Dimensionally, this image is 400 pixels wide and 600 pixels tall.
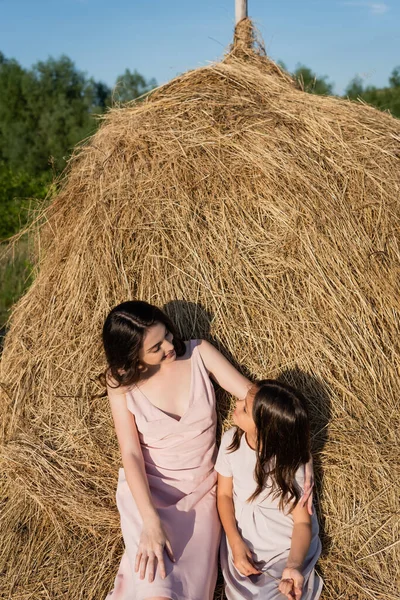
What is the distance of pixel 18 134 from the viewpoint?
22.5m

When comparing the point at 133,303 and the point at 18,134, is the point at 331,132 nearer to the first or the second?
the point at 133,303

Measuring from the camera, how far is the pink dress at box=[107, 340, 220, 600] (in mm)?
2574

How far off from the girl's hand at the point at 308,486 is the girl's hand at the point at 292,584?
0.29 metres

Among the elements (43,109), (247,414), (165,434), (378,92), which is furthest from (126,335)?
(43,109)

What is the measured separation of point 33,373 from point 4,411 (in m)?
0.31

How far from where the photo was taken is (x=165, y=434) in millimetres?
2791

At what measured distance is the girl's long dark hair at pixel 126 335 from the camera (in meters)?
2.68

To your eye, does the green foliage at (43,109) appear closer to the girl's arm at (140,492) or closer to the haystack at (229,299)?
the haystack at (229,299)

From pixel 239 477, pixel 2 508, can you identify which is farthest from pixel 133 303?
pixel 2 508

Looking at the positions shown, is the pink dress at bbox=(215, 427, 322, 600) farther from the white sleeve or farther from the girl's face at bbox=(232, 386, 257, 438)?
the girl's face at bbox=(232, 386, 257, 438)

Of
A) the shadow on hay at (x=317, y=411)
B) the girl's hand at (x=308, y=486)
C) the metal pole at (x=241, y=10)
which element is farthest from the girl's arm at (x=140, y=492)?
the metal pole at (x=241, y=10)

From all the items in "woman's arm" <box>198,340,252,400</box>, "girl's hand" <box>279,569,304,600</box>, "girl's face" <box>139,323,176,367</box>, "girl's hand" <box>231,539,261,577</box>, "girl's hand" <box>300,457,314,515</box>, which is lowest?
"girl's hand" <box>279,569,304,600</box>

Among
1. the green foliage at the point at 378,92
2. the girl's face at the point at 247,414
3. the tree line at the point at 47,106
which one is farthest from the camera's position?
the tree line at the point at 47,106

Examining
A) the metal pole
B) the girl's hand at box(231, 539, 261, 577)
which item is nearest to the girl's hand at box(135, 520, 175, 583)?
the girl's hand at box(231, 539, 261, 577)
